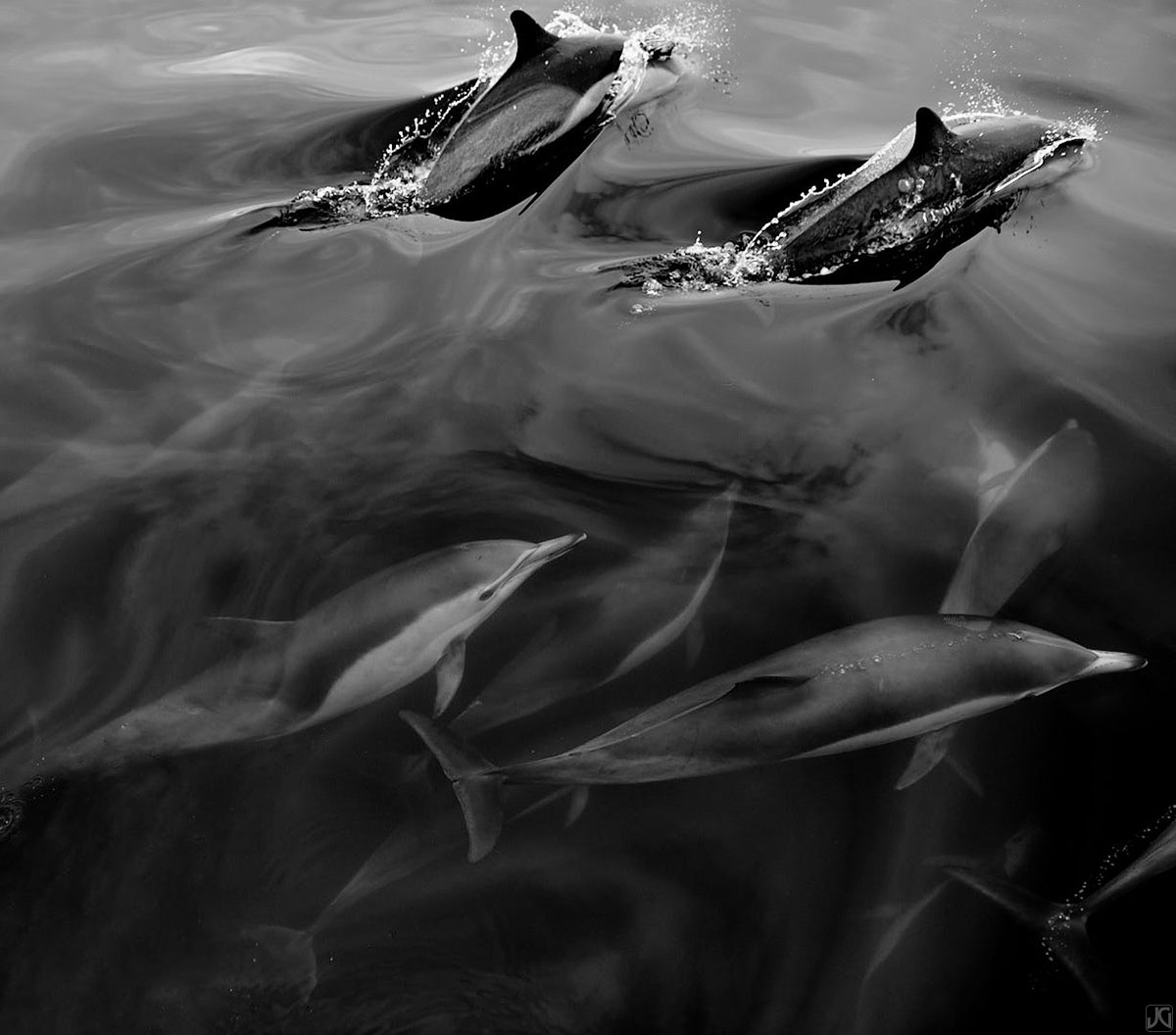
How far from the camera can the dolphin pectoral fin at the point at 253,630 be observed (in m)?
3.83

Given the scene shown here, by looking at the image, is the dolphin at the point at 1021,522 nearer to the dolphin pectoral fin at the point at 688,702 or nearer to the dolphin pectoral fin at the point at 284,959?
the dolphin pectoral fin at the point at 688,702

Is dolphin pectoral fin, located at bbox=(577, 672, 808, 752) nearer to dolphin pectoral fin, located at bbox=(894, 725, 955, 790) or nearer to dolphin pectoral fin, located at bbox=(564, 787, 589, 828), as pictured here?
dolphin pectoral fin, located at bbox=(564, 787, 589, 828)

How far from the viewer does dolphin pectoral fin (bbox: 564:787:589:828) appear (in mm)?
3396

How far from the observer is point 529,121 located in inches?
303

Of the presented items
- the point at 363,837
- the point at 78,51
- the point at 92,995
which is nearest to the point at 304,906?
the point at 363,837

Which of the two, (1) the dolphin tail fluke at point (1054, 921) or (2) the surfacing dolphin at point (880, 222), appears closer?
(1) the dolphin tail fluke at point (1054, 921)

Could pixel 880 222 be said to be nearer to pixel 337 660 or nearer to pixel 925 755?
pixel 925 755

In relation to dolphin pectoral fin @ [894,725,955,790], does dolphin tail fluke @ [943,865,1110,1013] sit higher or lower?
lower

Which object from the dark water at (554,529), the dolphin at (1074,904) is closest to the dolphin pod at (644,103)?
the dark water at (554,529)

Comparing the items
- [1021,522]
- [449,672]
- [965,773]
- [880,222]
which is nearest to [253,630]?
[449,672]

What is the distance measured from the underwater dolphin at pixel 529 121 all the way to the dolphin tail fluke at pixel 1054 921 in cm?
547

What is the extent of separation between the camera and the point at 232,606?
13.7 feet

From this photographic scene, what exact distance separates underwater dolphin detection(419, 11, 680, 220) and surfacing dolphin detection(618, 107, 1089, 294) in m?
1.68

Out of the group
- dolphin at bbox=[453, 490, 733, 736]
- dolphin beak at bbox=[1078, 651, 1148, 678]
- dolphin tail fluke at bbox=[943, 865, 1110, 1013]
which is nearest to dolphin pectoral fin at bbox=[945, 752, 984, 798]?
dolphin tail fluke at bbox=[943, 865, 1110, 1013]
